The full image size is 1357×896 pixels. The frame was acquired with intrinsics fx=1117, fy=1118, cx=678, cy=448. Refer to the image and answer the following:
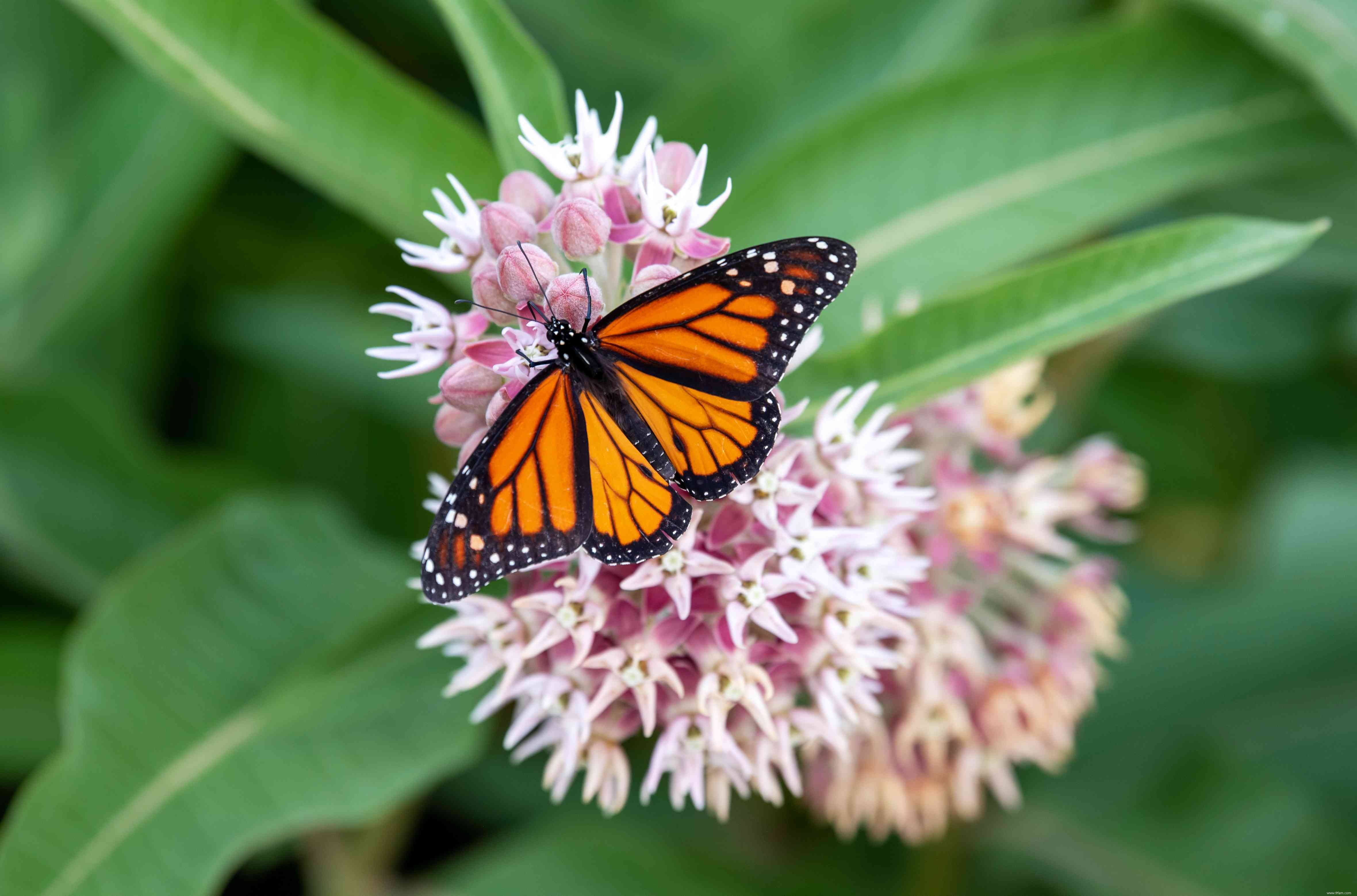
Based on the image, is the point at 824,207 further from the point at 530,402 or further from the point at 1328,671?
the point at 1328,671

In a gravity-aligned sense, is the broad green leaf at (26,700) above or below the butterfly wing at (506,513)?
below

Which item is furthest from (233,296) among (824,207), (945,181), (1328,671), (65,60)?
(1328,671)

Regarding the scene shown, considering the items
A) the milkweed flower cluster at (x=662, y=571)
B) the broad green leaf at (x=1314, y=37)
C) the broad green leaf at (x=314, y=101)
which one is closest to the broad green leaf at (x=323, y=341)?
the broad green leaf at (x=314, y=101)

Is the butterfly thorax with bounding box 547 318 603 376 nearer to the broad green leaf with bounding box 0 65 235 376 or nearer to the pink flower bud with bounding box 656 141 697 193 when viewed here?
the pink flower bud with bounding box 656 141 697 193

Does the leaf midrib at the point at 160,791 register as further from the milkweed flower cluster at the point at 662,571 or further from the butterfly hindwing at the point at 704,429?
the butterfly hindwing at the point at 704,429

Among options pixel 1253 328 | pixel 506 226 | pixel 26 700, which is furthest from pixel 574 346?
pixel 1253 328

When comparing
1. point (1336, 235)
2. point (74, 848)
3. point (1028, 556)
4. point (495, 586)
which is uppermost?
point (1336, 235)

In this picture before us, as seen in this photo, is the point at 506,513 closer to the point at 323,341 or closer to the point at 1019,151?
the point at 1019,151
